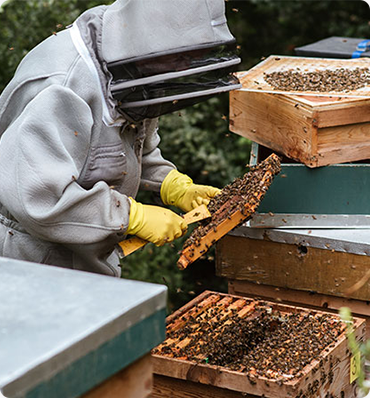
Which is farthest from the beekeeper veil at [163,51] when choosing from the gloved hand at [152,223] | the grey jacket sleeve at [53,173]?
the gloved hand at [152,223]

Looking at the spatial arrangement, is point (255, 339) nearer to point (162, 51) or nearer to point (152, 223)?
point (152, 223)

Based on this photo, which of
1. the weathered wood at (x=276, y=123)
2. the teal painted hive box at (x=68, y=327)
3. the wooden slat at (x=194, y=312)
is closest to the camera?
the teal painted hive box at (x=68, y=327)

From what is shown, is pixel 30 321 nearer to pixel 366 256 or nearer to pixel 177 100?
pixel 177 100

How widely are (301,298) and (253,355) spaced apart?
34.1 inches

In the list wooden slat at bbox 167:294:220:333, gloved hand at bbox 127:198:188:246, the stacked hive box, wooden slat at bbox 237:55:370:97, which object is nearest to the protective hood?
gloved hand at bbox 127:198:188:246

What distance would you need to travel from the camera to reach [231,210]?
336cm

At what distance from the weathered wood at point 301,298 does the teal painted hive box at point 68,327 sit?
237 centimetres

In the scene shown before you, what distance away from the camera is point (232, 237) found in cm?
407

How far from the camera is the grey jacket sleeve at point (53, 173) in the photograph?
288 cm

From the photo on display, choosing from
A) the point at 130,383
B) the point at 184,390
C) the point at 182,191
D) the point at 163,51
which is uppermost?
the point at 163,51

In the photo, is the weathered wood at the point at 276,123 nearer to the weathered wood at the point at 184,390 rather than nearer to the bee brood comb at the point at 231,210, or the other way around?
the bee brood comb at the point at 231,210

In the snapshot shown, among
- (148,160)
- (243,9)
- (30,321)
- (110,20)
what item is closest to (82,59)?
(110,20)

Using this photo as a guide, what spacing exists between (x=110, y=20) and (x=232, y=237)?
5.08 ft

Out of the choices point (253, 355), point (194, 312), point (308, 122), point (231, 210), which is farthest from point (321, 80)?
point (253, 355)
